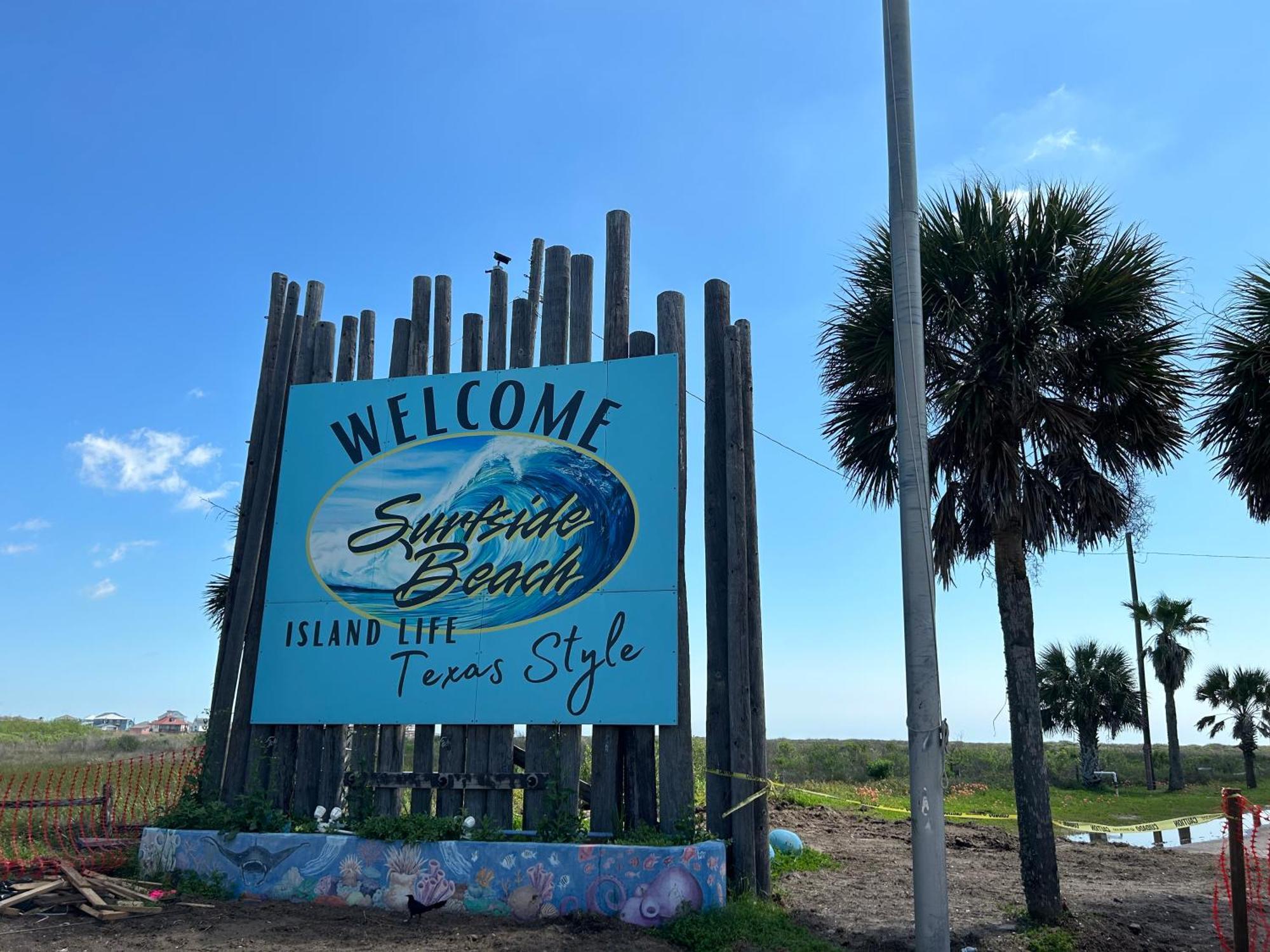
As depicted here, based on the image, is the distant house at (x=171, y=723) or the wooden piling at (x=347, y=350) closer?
the wooden piling at (x=347, y=350)

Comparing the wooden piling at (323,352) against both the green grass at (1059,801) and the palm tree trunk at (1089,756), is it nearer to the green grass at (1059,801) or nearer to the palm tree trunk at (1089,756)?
the green grass at (1059,801)

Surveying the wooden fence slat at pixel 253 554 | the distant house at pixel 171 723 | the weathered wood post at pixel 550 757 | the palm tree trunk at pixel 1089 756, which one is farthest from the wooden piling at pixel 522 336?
the distant house at pixel 171 723

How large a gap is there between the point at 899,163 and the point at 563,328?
410 cm

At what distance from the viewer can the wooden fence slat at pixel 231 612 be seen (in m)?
10.0

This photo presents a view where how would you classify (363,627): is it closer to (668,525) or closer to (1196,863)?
(668,525)

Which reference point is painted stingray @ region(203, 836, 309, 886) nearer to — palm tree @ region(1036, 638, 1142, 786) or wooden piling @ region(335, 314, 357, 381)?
wooden piling @ region(335, 314, 357, 381)

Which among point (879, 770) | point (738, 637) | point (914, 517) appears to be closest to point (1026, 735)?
point (738, 637)

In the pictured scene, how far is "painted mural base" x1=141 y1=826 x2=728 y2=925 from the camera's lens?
798 centimetres

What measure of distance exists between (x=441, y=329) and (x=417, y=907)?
5.95 metres

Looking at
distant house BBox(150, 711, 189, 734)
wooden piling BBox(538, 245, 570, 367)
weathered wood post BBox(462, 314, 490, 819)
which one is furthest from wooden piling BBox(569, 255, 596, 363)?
distant house BBox(150, 711, 189, 734)

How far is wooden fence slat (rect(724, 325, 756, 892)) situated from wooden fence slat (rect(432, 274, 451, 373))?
3.27 metres

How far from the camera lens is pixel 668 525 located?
9.09m

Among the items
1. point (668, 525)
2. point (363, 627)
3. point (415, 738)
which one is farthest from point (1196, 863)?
point (363, 627)

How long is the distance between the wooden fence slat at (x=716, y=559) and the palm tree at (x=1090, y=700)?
24623 millimetres
